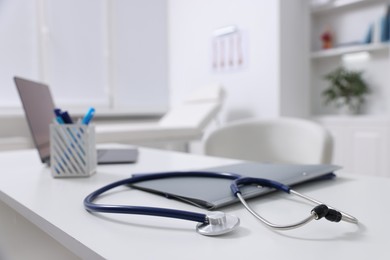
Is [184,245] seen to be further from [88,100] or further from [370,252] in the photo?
[88,100]

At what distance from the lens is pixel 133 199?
21.3 inches

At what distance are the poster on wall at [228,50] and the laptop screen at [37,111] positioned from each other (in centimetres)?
262

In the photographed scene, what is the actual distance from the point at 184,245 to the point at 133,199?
211mm

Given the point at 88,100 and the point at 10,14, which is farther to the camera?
the point at 88,100

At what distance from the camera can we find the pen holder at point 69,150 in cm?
74

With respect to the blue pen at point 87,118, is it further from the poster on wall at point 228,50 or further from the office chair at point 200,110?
the poster on wall at point 228,50

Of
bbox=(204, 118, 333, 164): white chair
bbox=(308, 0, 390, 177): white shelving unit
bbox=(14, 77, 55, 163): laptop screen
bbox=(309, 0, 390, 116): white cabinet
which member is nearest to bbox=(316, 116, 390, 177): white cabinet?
bbox=(308, 0, 390, 177): white shelving unit

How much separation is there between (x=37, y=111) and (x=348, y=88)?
2.62 meters

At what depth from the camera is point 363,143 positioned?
8.92 ft

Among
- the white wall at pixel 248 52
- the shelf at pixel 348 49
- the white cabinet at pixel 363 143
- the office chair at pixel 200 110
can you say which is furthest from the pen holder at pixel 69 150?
the shelf at pixel 348 49

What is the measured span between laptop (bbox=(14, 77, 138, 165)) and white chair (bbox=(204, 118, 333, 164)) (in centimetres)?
41

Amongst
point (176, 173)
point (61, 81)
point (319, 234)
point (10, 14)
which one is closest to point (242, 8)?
point (61, 81)

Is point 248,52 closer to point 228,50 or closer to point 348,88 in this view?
point 228,50

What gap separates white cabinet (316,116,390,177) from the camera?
2.60m
